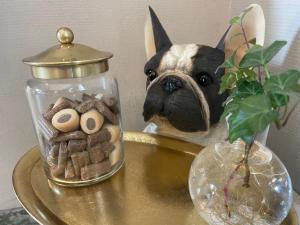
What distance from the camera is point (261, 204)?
350 mm

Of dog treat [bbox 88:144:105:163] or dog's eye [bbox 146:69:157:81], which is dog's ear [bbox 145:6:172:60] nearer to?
dog's eye [bbox 146:69:157:81]

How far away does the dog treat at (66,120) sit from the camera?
0.44 meters

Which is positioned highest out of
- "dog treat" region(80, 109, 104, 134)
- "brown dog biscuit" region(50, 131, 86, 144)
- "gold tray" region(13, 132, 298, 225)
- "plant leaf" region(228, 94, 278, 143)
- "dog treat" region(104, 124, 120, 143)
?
"plant leaf" region(228, 94, 278, 143)

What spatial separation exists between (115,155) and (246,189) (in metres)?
0.24

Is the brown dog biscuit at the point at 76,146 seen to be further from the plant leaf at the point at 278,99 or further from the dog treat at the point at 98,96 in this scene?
the plant leaf at the point at 278,99

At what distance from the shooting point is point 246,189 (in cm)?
35

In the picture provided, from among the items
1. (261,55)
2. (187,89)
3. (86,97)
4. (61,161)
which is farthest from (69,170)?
(261,55)

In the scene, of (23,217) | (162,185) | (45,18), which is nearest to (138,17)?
(45,18)

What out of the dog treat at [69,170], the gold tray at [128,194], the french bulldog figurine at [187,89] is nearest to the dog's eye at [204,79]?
the french bulldog figurine at [187,89]

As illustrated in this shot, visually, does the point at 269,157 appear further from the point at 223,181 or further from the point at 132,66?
the point at 132,66

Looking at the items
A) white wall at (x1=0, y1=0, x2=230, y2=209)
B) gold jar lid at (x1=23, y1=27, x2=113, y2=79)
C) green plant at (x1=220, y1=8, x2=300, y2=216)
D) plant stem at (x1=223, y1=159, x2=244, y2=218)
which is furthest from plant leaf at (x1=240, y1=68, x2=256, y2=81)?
white wall at (x1=0, y1=0, x2=230, y2=209)

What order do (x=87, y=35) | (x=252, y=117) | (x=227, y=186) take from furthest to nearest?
(x=87, y=35) < (x=227, y=186) < (x=252, y=117)

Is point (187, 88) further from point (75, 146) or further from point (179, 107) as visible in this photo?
point (75, 146)

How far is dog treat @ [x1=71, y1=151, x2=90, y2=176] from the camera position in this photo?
447 mm
